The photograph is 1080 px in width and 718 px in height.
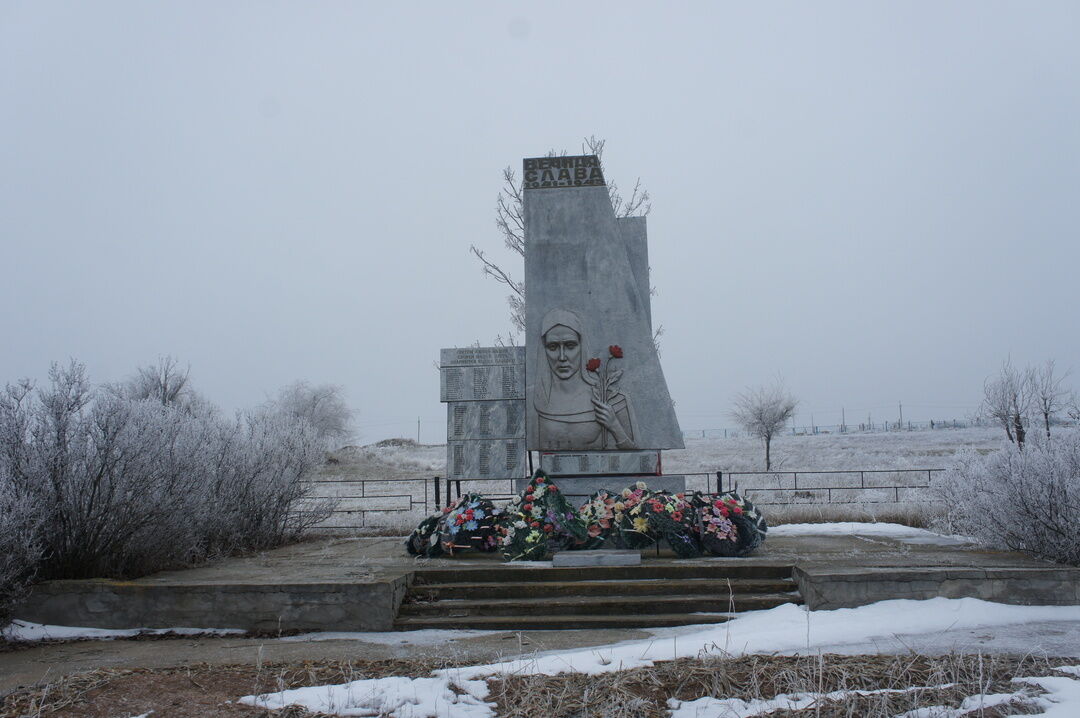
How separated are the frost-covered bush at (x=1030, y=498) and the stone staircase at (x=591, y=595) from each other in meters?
2.35

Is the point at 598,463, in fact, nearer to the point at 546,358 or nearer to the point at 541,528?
the point at 546,358

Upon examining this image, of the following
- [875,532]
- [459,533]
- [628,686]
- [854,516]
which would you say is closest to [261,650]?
[628,686]

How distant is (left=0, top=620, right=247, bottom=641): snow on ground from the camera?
6133 millimetres

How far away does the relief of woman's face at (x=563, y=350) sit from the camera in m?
9.99

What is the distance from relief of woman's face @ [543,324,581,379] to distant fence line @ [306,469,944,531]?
4.07 m

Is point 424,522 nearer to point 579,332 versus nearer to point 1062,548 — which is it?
point 579,332

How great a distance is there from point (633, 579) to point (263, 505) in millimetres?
5565

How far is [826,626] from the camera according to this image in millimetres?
5672

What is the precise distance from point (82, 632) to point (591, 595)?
156 inches

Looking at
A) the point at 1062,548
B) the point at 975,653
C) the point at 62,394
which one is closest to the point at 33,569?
the point at 62,394

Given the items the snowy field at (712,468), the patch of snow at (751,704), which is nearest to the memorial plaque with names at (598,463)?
the snowy field at (712,468)

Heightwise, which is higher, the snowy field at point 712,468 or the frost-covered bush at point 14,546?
the frost-covered bush at point 14,546

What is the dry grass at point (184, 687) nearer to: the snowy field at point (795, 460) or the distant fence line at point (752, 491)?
the distant fence line at point (752, 491)

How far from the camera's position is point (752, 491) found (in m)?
20.0
